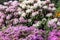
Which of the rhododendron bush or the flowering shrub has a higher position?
the rhododendron bush

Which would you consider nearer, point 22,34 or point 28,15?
point 22,34

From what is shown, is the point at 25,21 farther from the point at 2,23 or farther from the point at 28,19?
the point at 2,23

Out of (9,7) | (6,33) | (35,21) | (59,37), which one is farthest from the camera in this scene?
(9,7)

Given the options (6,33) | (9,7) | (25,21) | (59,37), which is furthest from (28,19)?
(59,37)

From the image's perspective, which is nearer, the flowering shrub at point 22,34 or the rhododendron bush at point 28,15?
the flowering shrub at point 22,34

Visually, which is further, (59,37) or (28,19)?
(28,19)

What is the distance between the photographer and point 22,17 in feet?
24.7

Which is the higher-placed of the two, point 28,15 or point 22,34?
point 28,15

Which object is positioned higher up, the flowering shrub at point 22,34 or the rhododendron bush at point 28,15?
A: the rhododendron bush at point 28,15

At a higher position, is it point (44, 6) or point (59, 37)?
point (44, 6)

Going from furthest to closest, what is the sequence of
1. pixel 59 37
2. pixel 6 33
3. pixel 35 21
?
pixel 35 21
pixel 6 33
pixel 59 37

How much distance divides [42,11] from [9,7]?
971mm

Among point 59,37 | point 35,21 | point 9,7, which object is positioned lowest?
point 59,37

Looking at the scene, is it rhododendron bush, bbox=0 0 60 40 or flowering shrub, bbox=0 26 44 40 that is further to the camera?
rhododendron bush, bbox=0 0 60 40
